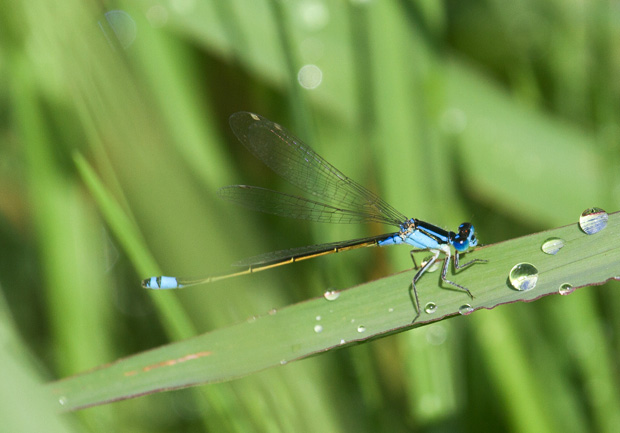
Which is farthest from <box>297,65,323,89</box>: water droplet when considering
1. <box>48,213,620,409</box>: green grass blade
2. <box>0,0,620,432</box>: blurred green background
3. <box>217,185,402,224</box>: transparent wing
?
<box>48,213,620,409</box>: green grass blade

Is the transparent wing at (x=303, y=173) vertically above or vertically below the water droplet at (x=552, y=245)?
above

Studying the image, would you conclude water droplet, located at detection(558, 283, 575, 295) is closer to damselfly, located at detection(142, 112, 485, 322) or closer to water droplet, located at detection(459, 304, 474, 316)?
water droplet, located at detection(459, 304, 474, 316)

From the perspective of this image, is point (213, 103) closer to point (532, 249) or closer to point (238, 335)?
point (238, 335)

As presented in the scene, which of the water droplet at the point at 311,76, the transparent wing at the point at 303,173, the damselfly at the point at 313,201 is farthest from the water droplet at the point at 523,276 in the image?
the water droplet at the point at 311,76

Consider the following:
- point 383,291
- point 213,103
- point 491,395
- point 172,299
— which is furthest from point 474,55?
point 172,299

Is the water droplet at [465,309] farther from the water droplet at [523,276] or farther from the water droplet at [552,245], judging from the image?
the water droplet at [552,245]

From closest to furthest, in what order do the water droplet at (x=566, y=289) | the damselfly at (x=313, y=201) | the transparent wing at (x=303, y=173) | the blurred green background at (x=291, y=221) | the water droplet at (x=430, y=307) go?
1. the water droplet at (x=566, y=289)
2. the water droplet at (x=430, y=307)
3. the blurred green background at (x=291, y=221)
4. the damselfly at (x=313, y=201)
5. the transparent wing at (x=303, y=173)
